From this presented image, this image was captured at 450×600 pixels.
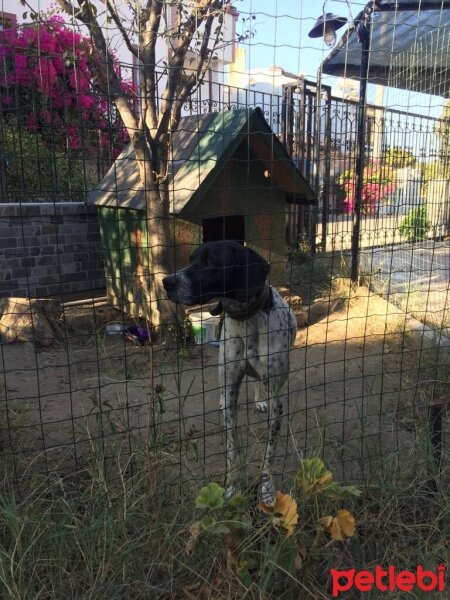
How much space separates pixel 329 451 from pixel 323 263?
5378mm

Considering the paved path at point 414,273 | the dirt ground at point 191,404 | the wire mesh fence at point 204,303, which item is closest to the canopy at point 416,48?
the wire mesh fence at point 204,303

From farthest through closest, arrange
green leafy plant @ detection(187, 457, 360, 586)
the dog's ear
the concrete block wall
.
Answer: the concrete block wall → the dog's ear → green leafy plant @ detection(187, 457, 360, 586)

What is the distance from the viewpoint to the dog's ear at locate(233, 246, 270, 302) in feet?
9.60

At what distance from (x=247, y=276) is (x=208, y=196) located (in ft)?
10.1

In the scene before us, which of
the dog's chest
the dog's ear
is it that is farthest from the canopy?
the dog's chest

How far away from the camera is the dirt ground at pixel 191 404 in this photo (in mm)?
2664

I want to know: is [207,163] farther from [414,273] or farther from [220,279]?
[414,273]

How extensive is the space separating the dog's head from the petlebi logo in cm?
140

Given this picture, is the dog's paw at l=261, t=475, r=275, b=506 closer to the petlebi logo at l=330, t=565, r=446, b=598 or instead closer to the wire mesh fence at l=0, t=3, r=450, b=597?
the wire mesh fence at l=0, t=3, r=450, b=597

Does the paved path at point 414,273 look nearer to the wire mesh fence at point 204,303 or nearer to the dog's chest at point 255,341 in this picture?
the wire mesh fence at point 204,303

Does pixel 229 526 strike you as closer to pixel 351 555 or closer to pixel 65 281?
pixel 351 555

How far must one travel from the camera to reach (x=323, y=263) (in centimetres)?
824

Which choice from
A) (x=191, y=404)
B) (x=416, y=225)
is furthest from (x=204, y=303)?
(x=416, y=225)

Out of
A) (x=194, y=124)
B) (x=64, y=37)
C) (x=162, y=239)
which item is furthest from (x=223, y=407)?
(x=64, y=37)
